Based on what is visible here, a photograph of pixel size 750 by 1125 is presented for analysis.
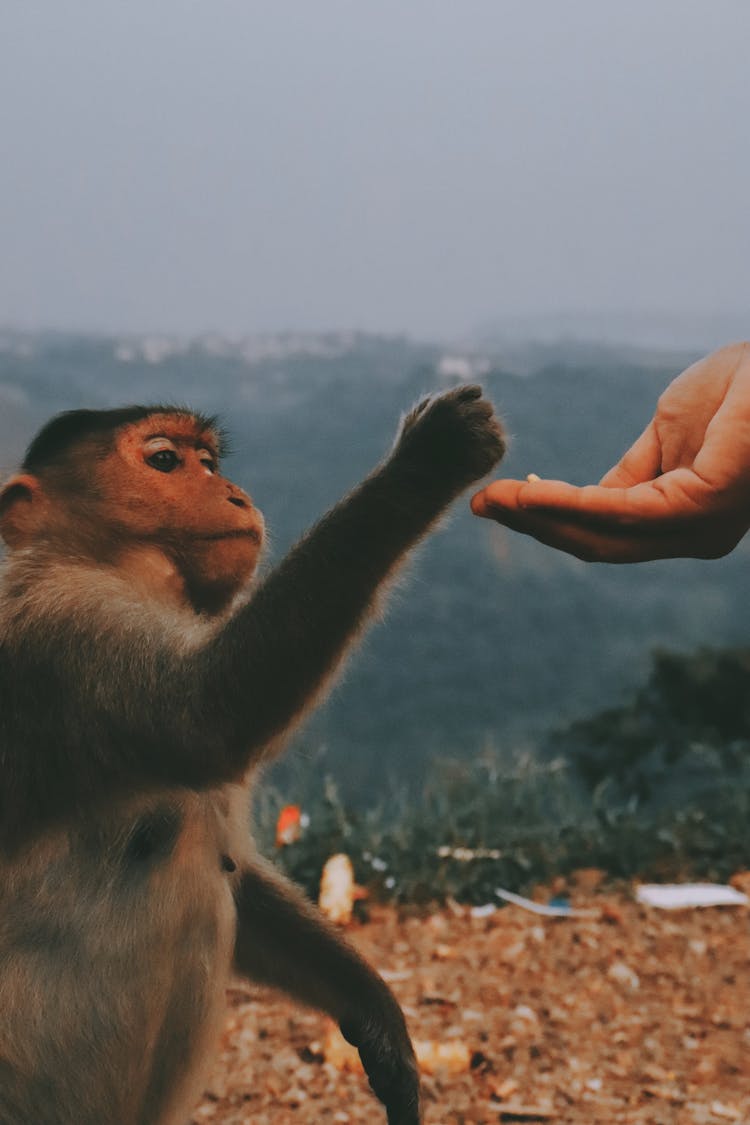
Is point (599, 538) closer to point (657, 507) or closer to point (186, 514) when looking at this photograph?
point (657, 507)

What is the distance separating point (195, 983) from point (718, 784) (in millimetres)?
3706

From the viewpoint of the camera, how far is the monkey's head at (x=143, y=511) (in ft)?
8.85

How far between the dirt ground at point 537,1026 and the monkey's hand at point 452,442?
1353 mm

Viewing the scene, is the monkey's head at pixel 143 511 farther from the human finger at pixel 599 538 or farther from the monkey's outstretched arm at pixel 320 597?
the human finger at pixel 599 538

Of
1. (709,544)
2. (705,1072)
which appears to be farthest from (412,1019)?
(709,544)

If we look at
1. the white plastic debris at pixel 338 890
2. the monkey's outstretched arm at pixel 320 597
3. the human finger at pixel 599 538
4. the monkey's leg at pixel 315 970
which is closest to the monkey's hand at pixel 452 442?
the monkey's outstretched arm at pixel 320 597

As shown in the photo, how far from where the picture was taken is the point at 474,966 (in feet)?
14.8

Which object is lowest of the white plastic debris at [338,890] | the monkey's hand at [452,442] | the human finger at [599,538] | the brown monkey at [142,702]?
the white plastic debris at [338,890]

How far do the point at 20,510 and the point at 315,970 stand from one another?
1.16 metres

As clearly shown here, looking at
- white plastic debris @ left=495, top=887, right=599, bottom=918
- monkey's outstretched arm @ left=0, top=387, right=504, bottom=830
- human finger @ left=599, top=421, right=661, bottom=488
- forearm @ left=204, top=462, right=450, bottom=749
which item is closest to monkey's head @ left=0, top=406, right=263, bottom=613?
monkey's outstretched arm @ left=0, top=387, right=504, bottom=830

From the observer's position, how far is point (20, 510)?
276 cm

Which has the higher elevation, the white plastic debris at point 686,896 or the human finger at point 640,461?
the human finger at point 640,461

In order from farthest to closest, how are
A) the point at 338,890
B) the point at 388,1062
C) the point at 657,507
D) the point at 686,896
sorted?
the point at 686,896
the point at 338,890
the point at 388,1062
the point at 657,507

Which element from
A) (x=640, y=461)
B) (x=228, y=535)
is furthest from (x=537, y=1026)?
(x=228, y=535)
